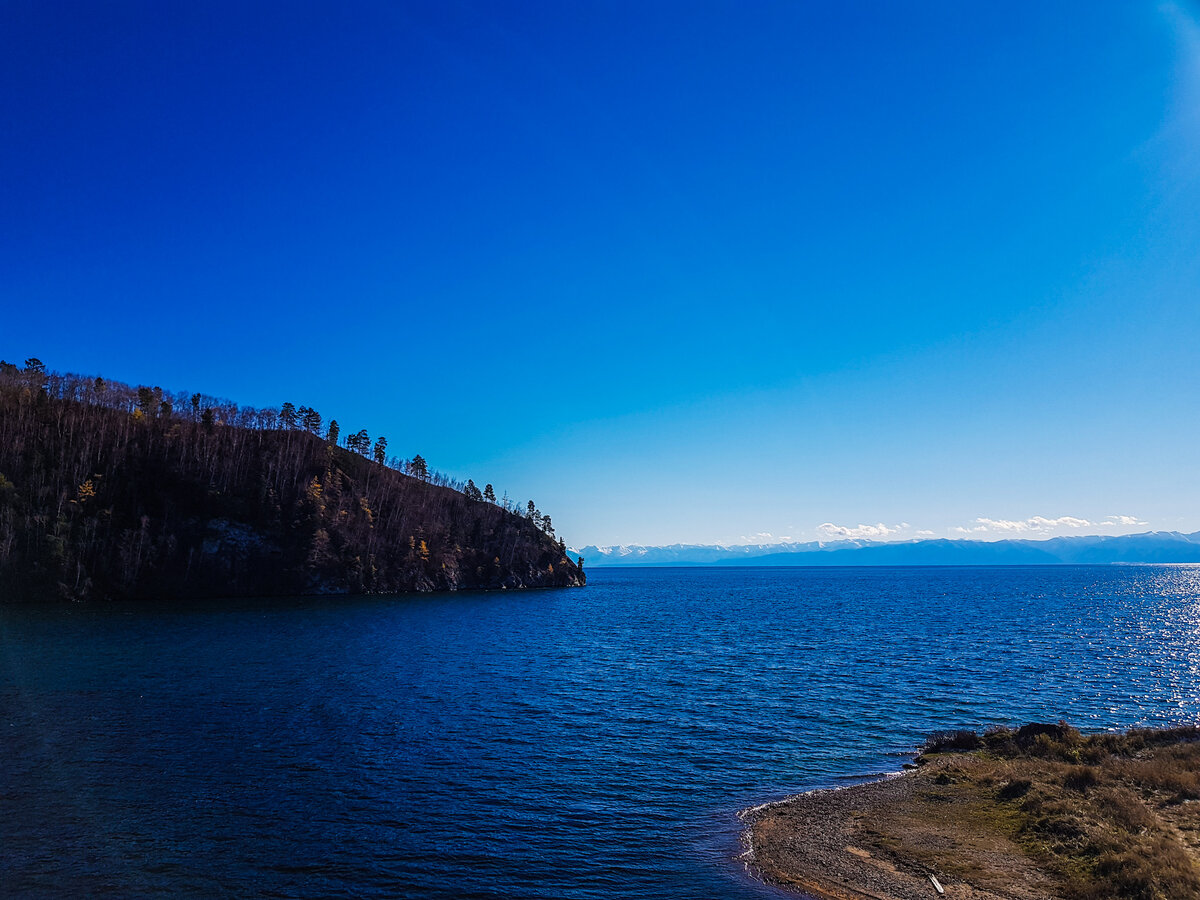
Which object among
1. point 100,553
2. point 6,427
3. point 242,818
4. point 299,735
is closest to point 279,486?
point 100,553

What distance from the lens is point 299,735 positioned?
3938 cm

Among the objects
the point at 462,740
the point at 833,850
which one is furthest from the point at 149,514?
the point at 833,850

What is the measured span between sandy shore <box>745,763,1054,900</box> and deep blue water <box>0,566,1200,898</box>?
5.61ft

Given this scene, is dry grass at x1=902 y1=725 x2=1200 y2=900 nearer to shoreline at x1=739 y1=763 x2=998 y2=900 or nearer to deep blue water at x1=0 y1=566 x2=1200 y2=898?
shoreline at x1=739 y1=763 x2=998 y2=900

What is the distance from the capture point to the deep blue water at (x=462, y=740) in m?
23.0

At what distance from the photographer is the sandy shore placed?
2041 cm

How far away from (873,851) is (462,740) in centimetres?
2483

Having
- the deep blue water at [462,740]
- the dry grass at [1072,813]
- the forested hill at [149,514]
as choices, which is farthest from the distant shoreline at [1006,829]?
the forested hill at [149,514]

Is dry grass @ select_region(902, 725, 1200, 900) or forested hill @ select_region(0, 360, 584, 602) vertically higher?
forested hill @ select_region(0, 360, 584, 602)

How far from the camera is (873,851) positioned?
926 inches

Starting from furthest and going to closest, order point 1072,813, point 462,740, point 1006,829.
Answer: point 462,740
point 1006,829
point 1072,813

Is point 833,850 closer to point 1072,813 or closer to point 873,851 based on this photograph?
point 873,851

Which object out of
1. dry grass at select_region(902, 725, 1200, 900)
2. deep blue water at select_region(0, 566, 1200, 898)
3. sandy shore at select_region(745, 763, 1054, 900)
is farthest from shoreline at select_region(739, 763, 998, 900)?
deep blue water at select_region(0, 566, 1200, 898)

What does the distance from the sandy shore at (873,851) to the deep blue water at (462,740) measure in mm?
1710
